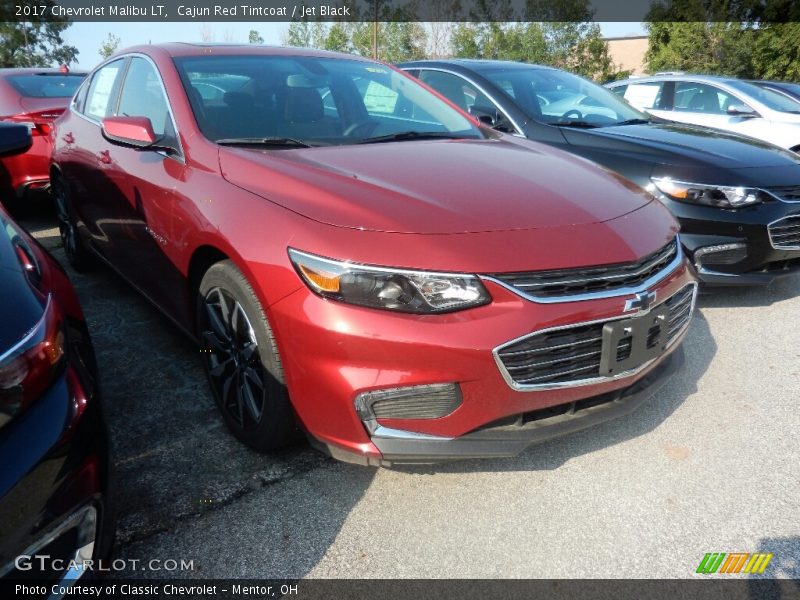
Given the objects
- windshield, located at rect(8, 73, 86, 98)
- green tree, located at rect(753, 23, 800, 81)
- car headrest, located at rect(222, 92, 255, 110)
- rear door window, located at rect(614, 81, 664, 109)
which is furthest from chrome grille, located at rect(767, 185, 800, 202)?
green tree, located at rect(753, 23, 800, 81)

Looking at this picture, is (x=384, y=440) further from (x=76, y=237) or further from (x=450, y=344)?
(x=76, y=237)

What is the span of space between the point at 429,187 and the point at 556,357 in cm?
79

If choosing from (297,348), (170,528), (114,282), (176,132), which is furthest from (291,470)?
(114,282)

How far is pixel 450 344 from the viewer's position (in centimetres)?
190

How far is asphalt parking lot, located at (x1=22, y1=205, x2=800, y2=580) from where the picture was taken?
2.01m

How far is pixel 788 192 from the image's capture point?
12.9 feet

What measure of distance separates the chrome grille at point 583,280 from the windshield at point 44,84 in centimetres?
584

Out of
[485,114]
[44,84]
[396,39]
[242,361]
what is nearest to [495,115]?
[485,114]

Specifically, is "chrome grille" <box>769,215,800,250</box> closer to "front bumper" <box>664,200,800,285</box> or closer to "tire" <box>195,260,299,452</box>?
"front bumper" <box>664,200,800,285</box>

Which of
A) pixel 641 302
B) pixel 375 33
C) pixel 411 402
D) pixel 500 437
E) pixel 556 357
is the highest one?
pixel 375 33

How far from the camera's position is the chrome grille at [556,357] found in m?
1.97

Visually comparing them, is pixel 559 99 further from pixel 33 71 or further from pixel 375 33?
pixel 375 33

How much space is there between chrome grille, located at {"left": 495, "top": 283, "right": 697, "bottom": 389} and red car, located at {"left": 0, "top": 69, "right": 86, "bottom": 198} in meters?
5.14

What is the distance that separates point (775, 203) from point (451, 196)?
2671mm
